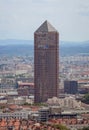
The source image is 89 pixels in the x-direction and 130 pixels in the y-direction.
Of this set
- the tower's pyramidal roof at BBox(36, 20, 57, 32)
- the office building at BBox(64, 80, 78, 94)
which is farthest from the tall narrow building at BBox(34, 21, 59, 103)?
the office building at BBox(64, 80, 78, 94)

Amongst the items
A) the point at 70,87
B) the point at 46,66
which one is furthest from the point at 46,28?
the point at 70,87

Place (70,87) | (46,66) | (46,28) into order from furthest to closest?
(70,87), (46,28), (46,66)

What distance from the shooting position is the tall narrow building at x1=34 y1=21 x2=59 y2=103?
76.6 meters

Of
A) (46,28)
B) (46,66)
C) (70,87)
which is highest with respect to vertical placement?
(46,28)

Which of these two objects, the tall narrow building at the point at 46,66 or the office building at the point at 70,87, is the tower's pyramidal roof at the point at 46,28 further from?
the office building at the point at 70,87

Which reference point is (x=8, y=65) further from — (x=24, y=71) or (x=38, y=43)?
(x=38, y=43)

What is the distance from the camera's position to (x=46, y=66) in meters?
77.2

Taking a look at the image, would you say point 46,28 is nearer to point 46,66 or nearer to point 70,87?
point 46,66

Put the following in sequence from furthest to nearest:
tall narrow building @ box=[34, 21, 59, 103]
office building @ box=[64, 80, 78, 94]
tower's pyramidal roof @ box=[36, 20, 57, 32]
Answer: office building @ box=[64, 80, 78, 94]
tower's pyramidal roof @ box=[36, 20, 57, 32]
tall narrow building @ box=[34, 21, 59, 103]

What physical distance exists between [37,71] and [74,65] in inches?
2980

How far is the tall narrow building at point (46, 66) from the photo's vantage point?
251 ft

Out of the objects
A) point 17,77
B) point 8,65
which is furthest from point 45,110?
point 8,65

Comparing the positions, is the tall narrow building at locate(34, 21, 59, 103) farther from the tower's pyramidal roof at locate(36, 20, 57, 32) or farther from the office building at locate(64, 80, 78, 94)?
the office building at locate(64, 80, 78, 94)

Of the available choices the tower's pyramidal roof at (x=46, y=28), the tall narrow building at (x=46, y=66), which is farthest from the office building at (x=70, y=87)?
the tall narrow building at (x=46, y=66)
